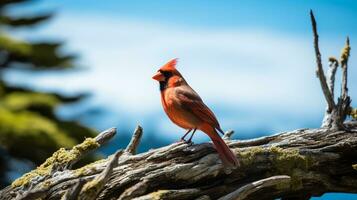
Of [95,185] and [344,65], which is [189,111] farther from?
[344,65]

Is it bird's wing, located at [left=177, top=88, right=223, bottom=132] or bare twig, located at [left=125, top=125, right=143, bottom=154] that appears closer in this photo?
bird's wing, located at [left=177, top=88, right=223, bottom=132]

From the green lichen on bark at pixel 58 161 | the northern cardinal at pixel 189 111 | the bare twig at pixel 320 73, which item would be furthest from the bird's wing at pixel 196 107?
the bare twig at pixel 320 73

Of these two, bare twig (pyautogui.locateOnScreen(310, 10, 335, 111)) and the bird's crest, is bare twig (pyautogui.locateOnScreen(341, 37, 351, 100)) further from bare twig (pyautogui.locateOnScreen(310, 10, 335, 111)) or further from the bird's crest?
the bird's crest

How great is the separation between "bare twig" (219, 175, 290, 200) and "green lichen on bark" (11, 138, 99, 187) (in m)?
0.94

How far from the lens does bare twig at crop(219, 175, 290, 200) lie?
408 centimetres

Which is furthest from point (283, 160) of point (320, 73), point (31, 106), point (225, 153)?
point (31, 106)

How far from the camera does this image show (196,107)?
14.2 ft

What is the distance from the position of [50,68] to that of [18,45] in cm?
94

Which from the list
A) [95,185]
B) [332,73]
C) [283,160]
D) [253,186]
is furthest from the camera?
[332,73]

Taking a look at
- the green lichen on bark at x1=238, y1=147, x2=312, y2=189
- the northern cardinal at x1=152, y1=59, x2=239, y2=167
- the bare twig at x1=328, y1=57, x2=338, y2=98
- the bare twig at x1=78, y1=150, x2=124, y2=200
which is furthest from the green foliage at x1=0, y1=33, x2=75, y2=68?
the bare twig at x1=78, y1=150, x2=124, y2=200

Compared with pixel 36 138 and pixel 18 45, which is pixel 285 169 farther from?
pixel 18 45

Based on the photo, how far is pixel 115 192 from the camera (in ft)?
13.5

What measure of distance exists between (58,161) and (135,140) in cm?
53

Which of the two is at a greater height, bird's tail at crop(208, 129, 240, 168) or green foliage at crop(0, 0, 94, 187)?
green foliage at crop(0, 0, 94, 187)
